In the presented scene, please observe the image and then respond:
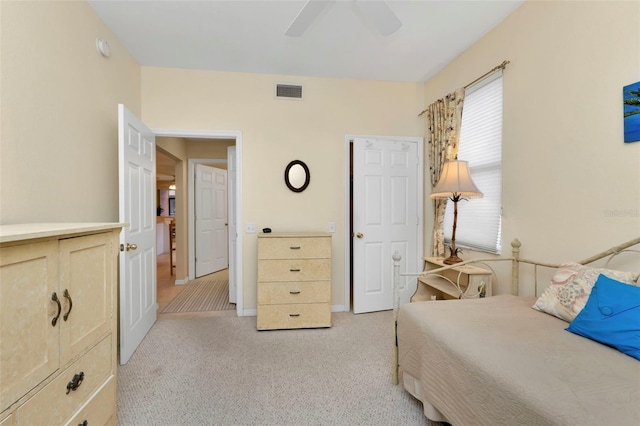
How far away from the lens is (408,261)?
137 inches

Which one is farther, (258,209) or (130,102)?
(258,209)

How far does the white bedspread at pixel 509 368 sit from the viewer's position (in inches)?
36.3

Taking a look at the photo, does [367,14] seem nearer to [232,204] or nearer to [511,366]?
[511,366]

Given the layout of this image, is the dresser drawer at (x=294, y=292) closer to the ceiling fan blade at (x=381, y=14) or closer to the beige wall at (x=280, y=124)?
the beige wall at (x=280, y=124)

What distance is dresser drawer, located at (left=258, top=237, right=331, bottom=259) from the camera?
2.85 metres

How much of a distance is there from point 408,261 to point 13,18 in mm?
3739

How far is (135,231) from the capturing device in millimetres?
2498

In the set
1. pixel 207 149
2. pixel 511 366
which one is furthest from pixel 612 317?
pixel 207 149

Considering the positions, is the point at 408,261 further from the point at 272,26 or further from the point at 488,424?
the point at 272,26

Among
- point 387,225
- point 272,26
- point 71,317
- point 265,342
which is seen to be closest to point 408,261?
point 387,225

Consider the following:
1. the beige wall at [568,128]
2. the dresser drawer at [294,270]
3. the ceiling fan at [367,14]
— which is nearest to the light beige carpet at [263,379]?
the dresser drawer at [294,270]

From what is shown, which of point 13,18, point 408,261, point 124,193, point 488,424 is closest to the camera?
point 488,424

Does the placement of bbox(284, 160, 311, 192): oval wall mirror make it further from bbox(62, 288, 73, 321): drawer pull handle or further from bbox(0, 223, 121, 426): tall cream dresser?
bbox(62, 288, 73, 321): drawer pull handle

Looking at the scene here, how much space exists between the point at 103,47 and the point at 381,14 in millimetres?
2228
